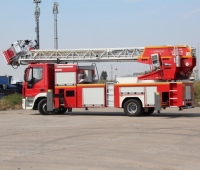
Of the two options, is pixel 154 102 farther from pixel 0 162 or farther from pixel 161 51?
pixel 0 162

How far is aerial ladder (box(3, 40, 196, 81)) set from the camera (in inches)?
880

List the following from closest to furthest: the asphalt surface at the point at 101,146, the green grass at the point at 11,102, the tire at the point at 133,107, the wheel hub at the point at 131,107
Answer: the asphalt surface at the point at 101,146
the tire at the point at 133,107
the wheel hub at the point at 131,107
the green grass at the point at 11,102

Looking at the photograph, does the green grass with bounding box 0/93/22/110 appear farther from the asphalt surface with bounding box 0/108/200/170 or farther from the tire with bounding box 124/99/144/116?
the asphalt surface with bounding box 0/108/200/170

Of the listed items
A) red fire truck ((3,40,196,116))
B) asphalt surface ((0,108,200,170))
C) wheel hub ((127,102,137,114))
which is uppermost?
red fire truck ((3,40,196,116))

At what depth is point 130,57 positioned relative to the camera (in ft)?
79.7

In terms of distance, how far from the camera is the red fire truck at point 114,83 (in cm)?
2181

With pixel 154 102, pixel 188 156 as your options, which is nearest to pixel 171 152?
pixel 188 156

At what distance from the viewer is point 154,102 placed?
21688mm

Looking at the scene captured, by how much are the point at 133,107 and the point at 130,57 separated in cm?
324

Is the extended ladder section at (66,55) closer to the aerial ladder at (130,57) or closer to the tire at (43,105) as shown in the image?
the aerial ladder at (130,57)

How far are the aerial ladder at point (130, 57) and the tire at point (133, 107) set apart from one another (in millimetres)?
1267

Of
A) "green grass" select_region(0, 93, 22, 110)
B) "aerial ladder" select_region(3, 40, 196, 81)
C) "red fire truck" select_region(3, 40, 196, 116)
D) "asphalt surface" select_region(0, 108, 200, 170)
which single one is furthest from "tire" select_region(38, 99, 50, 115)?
"green grass" select_region(0, 93, 22, 110)

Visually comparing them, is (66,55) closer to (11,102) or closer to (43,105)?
(43,105)

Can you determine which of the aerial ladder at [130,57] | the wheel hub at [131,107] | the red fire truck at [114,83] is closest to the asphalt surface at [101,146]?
the red fire truck at [114,83]
